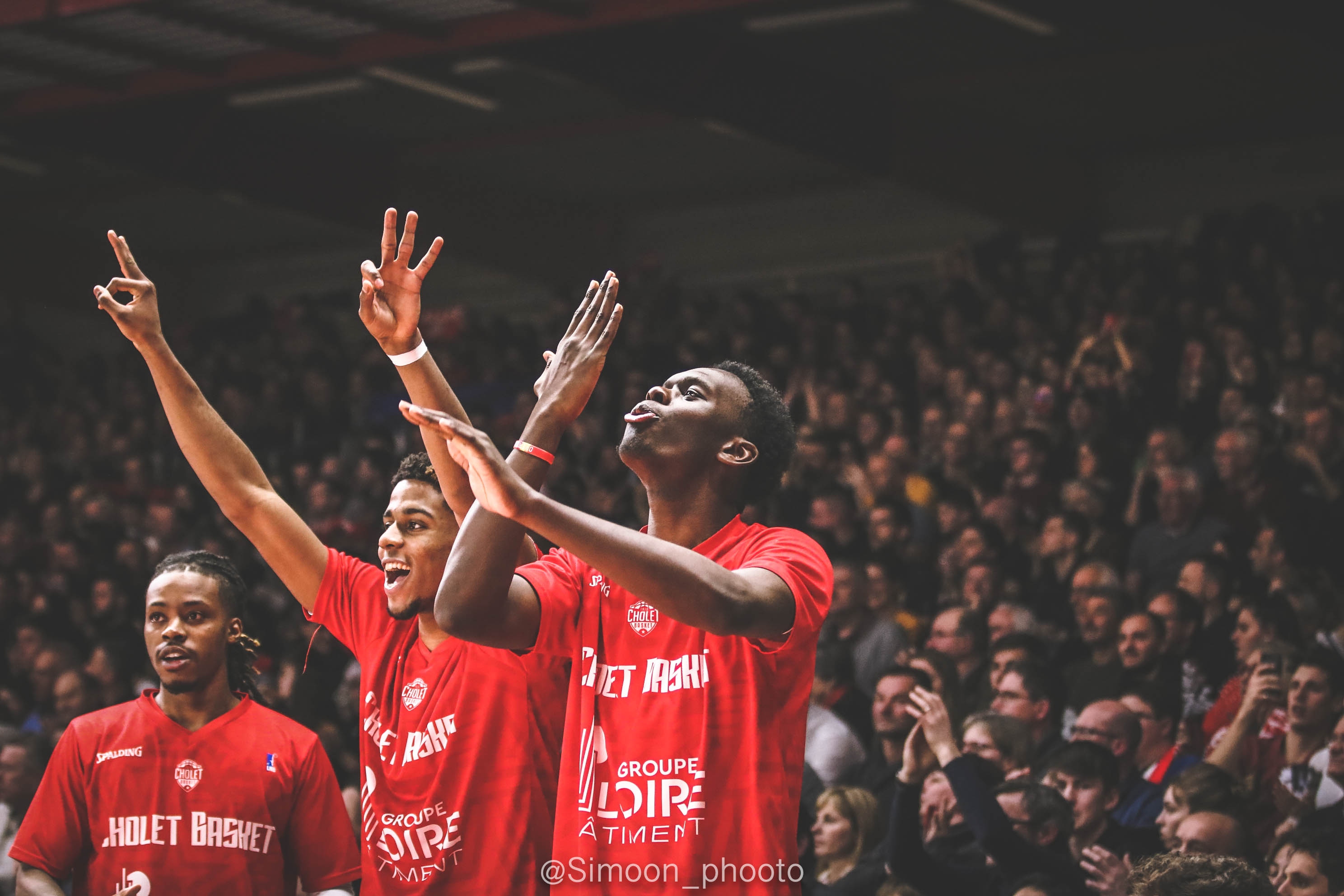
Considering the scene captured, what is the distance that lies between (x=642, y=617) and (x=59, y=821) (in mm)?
1724

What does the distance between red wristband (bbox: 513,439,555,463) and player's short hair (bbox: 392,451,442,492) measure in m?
0.92

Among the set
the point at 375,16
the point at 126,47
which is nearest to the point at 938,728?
the point at 375,16

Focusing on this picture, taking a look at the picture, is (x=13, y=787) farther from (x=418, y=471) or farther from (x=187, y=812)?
(x=418, y=471)

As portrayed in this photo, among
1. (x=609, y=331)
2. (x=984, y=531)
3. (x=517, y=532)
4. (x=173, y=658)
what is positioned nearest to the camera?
(x=517, y=532)

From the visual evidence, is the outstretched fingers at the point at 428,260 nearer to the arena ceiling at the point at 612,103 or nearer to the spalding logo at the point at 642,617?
the spalding logo at the point at 642,617

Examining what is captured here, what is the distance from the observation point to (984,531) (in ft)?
24.5

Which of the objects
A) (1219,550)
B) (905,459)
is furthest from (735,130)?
(1219,550)

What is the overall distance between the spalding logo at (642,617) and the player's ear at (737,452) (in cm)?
32

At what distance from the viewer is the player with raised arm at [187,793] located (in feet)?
12.9

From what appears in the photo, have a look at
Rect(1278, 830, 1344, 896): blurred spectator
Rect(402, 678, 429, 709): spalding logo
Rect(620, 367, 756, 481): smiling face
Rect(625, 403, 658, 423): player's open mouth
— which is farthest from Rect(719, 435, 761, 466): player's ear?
Rect(1278, 830, 1344, 896): blurred spectator

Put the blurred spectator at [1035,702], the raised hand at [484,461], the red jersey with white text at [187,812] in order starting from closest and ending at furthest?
the raised hand at [484,461] → the red jersey with white text at [187,812] → the blurred spectator at [1035,702]

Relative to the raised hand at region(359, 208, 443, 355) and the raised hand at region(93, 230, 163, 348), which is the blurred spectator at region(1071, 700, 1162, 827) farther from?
the raised hand at region(93, 230, 163, 348)

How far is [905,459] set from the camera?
862 cm

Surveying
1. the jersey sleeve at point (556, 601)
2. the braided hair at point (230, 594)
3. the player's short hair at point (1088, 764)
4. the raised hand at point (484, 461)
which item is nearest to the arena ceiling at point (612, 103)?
the player's short hair at point (1088, 764)
